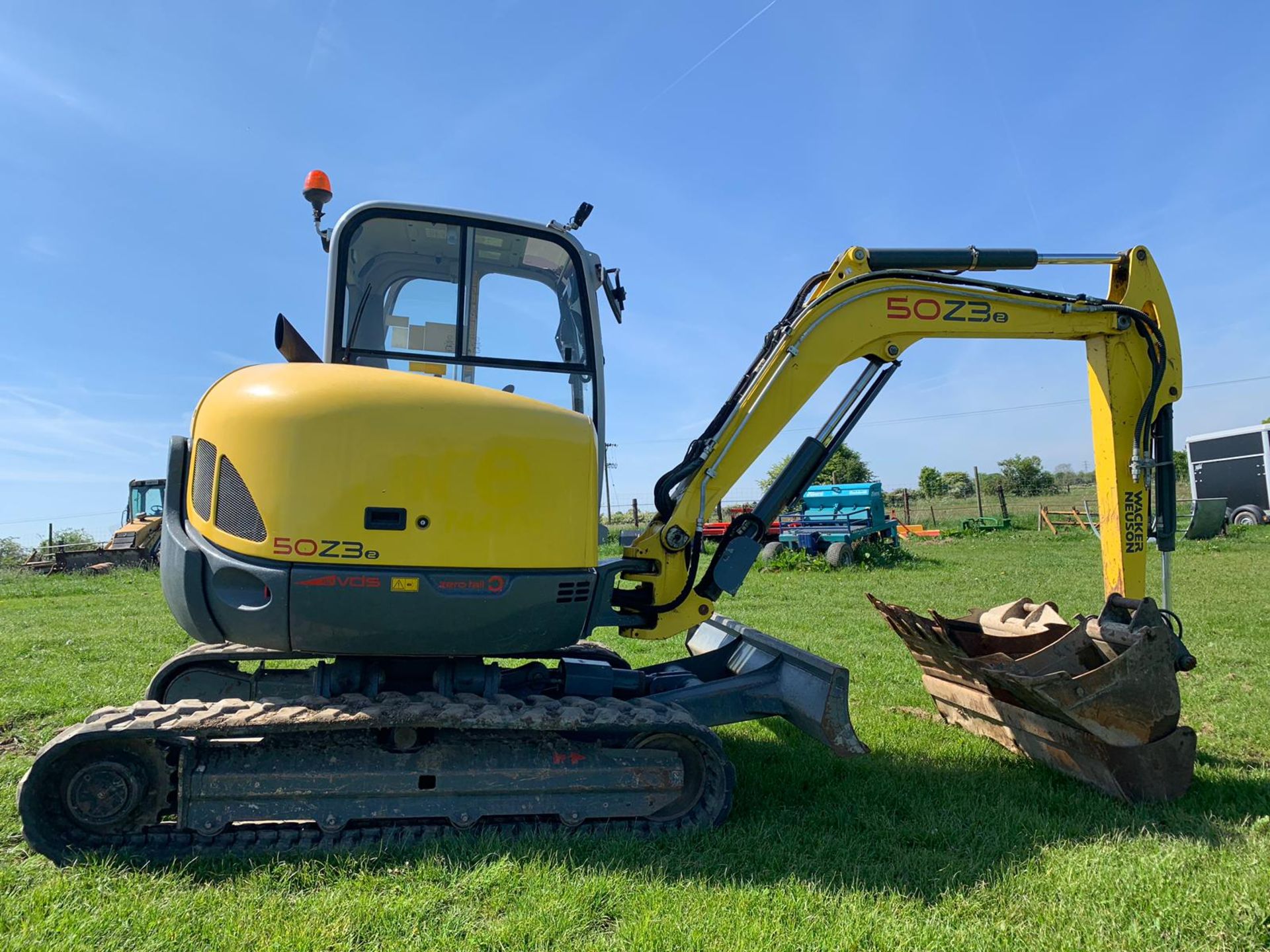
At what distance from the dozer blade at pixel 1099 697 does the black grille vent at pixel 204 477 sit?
3794mm

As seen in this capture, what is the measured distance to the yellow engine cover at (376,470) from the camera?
3.46 metres

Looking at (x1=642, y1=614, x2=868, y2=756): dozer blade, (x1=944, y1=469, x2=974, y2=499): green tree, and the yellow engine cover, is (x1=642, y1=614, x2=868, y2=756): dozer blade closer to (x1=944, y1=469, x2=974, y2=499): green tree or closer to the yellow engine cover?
the yellow engine cover

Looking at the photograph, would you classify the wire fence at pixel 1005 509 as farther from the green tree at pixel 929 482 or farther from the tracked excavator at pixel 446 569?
the tracked excavator at pixel 446 569

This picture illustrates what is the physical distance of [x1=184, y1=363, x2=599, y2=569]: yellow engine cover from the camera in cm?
346

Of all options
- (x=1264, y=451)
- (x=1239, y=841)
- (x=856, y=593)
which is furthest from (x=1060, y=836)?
(x=1264, y=451)

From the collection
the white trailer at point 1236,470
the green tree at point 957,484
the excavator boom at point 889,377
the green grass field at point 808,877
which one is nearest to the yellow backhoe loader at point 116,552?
the green grass field at point 808,877

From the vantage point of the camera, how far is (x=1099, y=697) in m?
3.96

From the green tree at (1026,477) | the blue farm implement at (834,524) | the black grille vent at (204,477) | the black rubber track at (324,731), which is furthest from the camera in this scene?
the green tree at (1026,477)

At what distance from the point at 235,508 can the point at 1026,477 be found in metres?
52.3

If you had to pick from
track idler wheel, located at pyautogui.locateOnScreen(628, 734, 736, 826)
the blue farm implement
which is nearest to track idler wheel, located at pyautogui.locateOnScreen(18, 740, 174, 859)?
track idler wheel, located at pyautogui.locateOnScreen(628, 734, 736, 826)

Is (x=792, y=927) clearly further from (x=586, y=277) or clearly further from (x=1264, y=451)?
(x=1264, y=451)

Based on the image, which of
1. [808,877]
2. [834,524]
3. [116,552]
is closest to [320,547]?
[808,877]

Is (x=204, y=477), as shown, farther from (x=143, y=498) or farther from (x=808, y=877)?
(x=143, y=498)

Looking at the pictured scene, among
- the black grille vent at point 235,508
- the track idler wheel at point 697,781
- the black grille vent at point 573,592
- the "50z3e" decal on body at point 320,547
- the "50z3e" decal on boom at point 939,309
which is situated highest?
the "50z3e" decal on boom at point 939,309
